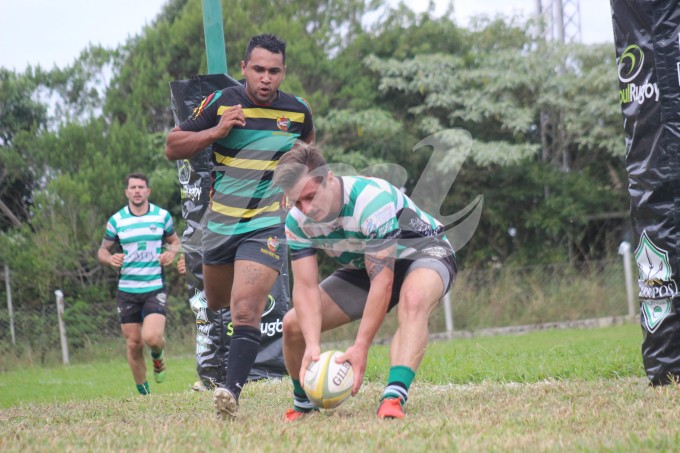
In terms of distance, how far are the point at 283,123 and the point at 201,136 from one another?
0.62 metres

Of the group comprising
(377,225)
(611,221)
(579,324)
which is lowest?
(579,324)

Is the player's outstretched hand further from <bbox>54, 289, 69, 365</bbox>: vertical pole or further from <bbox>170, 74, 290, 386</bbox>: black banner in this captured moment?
<bbox>54, 289, 69, 365</bbox>: vertical pole

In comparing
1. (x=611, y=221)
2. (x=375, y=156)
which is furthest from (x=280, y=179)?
(x=611, y=221)

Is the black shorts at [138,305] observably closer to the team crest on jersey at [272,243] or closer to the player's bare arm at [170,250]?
the player's bare arm at [170,250]

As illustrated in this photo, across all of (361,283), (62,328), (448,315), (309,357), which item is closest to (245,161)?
(361,283)

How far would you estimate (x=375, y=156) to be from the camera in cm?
2425

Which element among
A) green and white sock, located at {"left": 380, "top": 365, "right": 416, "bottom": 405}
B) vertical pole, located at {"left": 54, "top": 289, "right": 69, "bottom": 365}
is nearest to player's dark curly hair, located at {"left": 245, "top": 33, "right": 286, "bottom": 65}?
green and white sock, located at {"left": 380, "top": 365, "right": 416, "bottom": 405}

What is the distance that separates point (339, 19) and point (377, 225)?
2228 centimetres

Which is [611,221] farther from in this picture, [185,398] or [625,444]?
[625,444]

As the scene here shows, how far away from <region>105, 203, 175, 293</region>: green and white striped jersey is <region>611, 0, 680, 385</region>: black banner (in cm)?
579

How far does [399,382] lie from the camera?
5.29 m

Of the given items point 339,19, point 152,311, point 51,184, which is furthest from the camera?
point 339,19

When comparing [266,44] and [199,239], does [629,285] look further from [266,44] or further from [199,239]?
[266,44]

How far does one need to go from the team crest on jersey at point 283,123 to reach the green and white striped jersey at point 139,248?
452 cm
